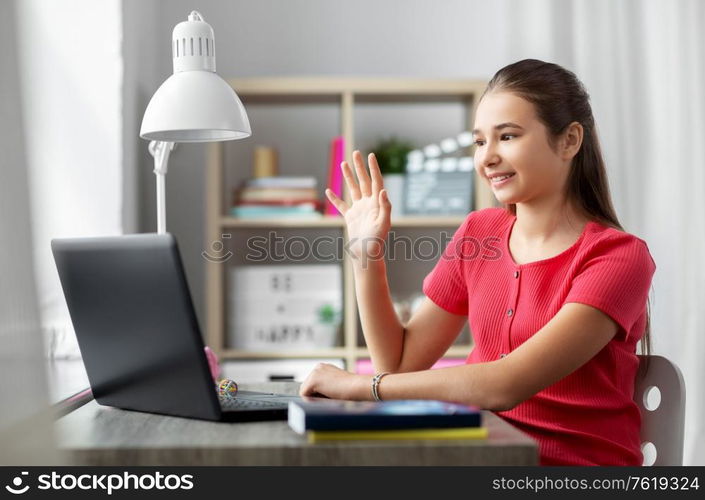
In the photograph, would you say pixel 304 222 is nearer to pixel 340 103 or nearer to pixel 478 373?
pixel 340 103

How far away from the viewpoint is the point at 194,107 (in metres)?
1.43

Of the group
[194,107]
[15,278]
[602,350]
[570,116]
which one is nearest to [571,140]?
[570,116]

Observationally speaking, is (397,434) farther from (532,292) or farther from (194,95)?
(194,95)

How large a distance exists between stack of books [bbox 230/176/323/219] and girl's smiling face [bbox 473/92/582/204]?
1.37m

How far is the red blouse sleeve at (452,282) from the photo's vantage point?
1619 millimetres

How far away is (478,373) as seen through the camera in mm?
1150

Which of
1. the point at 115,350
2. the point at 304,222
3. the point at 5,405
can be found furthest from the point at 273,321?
the point at 5,405

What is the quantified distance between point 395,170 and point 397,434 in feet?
6.44

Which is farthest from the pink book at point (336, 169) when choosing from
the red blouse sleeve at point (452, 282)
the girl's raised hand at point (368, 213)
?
the girl's raised hand at point (368, 213)

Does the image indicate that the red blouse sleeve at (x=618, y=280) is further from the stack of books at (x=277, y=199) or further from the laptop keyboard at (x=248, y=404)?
the stack of books at (x=277, y=199)

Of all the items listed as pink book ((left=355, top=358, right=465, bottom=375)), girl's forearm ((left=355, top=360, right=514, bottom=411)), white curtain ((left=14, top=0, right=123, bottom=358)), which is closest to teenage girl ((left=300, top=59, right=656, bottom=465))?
girl's forearm ((left=355, top=360, right=514, bottom=411))

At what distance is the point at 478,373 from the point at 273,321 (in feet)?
5.47

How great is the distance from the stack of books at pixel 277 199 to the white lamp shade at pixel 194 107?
1.26 meters
